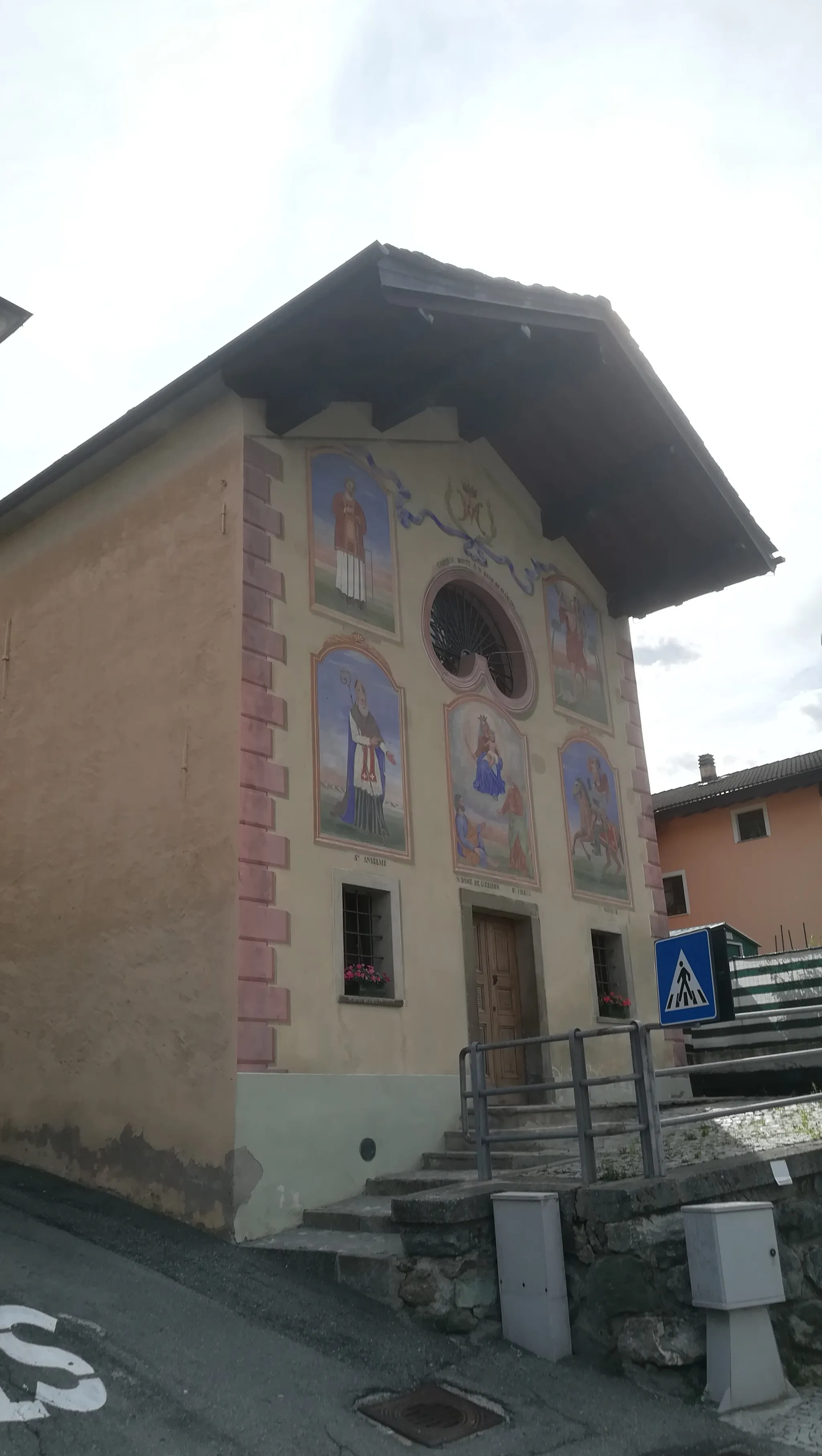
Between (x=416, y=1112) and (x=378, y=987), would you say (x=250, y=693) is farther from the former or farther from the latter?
(x=416, y=1112)

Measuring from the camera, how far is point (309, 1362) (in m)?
5.96

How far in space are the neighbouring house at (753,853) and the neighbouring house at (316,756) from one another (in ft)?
24.6

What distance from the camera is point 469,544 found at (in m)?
12.9

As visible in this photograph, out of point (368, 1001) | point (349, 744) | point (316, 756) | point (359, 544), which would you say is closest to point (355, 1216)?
point (368, 1001)

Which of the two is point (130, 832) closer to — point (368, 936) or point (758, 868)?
point (368, 936)

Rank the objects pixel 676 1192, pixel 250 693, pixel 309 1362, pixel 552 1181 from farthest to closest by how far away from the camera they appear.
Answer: pixel 250 693
pixel 552 1181
pixel 676 1192
pixel 309 1362

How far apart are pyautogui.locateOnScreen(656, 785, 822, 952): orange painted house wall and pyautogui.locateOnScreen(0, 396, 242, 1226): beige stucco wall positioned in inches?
457

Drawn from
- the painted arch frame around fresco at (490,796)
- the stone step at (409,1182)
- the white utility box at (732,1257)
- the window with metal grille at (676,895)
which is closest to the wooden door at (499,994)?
the painted arch frame around fresco at (490,796)

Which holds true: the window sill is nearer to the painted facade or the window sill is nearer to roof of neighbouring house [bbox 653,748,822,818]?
the painted facade

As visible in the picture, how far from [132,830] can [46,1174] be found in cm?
278

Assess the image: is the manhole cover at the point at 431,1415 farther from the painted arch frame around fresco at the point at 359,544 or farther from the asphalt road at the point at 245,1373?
the painted arch frame around fresco at the point at 359,544

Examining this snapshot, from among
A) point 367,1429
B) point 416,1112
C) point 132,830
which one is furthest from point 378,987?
point 367,1429

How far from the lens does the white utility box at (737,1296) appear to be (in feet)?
19.3

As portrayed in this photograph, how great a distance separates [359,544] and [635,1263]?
6.87m
